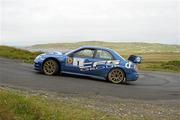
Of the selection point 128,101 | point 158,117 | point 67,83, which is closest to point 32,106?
point 158,117

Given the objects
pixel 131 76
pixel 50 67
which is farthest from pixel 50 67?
pixel 131 76

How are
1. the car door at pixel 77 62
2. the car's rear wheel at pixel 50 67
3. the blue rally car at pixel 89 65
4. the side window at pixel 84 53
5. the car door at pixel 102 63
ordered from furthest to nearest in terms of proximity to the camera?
the side window at pixel 84 53 → the car door at pixel 102 63 → the car door at pixel 77 62 → the blue rally car at pixel 89 65 → the car's rear wheel at pixel 50 67

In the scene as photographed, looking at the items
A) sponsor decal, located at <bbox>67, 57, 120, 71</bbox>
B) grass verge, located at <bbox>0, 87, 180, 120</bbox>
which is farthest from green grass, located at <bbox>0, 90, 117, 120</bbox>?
sponsor decal, located at <bbox>67, 57, 120, 71</bbox>

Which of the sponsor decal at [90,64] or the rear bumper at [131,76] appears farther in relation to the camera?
the rear bumper at [131,76]

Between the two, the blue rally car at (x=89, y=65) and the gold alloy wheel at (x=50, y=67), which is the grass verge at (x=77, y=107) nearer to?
the blue rally car at (x=89, y=65)

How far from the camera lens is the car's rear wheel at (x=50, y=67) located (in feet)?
55.9

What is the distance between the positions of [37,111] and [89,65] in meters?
8.33

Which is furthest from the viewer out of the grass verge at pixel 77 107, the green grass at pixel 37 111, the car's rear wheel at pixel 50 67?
the car's rear wheel at pixel 50 67

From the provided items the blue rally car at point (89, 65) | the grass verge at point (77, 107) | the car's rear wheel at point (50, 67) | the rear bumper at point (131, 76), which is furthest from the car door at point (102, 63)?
the grass verge at point (77, 107)

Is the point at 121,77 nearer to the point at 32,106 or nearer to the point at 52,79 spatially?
the point at 52,79

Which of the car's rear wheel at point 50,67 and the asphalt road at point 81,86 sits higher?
the car's rear wheel at point 50,67

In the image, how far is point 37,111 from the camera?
916 centimetres

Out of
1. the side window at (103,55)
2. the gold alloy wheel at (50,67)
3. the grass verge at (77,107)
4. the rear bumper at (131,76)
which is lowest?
the grass verge at (77,107)

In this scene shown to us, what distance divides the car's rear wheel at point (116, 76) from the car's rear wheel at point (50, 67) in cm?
223
